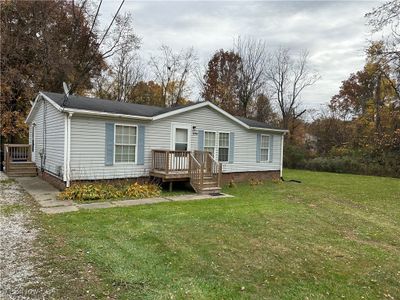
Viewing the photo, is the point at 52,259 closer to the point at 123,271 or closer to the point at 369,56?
the point at 123,271

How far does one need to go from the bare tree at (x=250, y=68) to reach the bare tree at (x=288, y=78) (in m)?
1.09

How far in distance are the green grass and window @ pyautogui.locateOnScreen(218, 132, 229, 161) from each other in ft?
16.6

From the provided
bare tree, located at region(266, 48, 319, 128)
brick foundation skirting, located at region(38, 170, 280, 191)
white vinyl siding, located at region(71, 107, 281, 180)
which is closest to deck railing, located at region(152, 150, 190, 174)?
white vinyl siding, located at region(71, 107, 281, 180)

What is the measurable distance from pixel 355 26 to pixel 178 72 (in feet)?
63.0

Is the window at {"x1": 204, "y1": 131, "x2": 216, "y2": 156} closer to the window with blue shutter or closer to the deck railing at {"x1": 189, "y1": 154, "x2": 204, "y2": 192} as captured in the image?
the window with blue shutter

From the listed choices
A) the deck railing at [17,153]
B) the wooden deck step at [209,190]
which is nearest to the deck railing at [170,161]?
the wooden deck step at [209,190]

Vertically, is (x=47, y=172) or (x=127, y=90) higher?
(x=127, y=90)

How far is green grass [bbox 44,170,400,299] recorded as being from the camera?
3662 millimetres

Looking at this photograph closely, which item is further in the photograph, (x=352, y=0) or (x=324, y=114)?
(x=324, y=114)

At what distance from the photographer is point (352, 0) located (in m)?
11.5

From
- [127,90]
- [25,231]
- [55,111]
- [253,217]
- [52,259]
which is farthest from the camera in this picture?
[127,90]

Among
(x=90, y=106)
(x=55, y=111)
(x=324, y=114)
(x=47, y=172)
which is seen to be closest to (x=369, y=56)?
(x=90, y=106)

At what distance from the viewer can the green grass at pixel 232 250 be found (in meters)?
3.66

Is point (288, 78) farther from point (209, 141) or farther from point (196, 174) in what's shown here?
point (196, 174)
